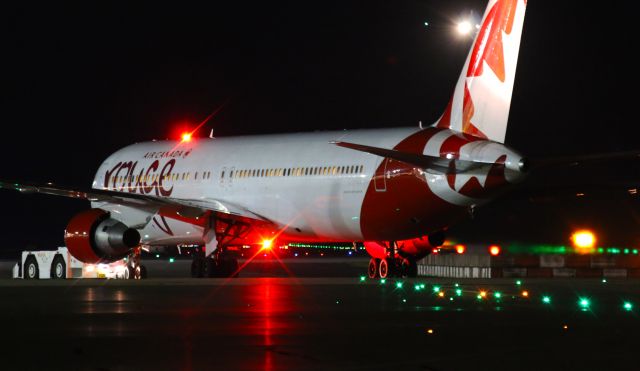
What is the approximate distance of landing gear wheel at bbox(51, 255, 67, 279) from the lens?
143ft

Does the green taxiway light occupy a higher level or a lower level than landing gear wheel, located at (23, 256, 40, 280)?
lower

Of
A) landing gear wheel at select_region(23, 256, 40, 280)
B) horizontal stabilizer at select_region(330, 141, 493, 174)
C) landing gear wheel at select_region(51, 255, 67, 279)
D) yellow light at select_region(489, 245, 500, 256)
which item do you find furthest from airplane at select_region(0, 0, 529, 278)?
landing gear wheel at select_region(23, 256, 40, 280)

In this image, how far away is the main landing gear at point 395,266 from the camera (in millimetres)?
33156

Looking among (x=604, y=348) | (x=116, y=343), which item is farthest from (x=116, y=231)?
(x=604, y=348)

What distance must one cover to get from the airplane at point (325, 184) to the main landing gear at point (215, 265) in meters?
0.04

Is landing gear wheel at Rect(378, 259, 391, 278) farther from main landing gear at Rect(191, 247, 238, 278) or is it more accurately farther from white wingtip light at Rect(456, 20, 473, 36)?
white wingtip light at Rect(456, 20, 473, 36)

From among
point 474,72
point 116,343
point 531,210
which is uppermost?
point 474,72

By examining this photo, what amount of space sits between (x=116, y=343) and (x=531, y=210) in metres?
21.1

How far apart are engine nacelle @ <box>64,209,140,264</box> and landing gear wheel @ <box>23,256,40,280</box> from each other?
10361 millimetres

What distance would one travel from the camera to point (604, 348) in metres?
12.5

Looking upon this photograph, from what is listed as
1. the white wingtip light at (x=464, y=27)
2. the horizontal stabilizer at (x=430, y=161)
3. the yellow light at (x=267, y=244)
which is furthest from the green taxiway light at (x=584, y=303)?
the yellow light at (x=267, y=244)

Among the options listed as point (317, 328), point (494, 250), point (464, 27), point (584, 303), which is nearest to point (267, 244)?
point (494, 250)

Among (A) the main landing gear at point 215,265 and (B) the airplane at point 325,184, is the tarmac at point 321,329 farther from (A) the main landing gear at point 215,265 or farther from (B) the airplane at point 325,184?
(A) the main landing gear at point 215,265

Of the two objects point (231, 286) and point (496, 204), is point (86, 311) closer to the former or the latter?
point (231, 286)
